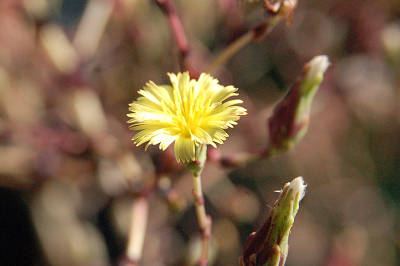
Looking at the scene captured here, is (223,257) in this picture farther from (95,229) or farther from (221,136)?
(221,136)

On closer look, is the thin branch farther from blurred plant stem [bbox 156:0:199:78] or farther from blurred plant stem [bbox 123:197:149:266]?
blurred plant stem [bbox 156:0:199:78]

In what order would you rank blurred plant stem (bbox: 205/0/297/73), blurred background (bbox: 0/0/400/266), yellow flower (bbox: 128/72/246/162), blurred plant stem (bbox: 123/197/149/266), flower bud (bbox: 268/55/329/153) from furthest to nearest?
blurred background (bbox: 0/0/400/266), blurred plant stem (bbox: 123/197/149/266), blurred plant stem (bbox: 205/0/297/73), flower bud (bbox: 268/55/329/153), yellow flower (bbox: 128/72/246/162)

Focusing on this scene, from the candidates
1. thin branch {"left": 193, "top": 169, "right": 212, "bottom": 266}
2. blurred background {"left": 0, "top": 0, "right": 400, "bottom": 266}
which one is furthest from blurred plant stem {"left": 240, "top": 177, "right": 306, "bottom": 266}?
blurred background {"left": 0, "top": 0, "right": 400, "bottom": 266}

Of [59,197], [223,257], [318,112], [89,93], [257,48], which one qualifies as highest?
[257,48]

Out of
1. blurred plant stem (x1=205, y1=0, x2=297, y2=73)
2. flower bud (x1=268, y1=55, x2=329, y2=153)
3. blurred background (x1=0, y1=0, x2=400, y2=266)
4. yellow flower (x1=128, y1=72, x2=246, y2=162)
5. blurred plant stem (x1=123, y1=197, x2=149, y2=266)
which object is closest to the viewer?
yellow flower (x1=128, y1=72, x2=246, y2=162)

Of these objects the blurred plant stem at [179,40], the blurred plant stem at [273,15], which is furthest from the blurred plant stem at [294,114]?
the blurred plant stem at [179,40]

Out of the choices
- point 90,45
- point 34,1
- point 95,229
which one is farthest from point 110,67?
point 95,229

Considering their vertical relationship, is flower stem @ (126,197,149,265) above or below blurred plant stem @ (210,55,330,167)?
below
